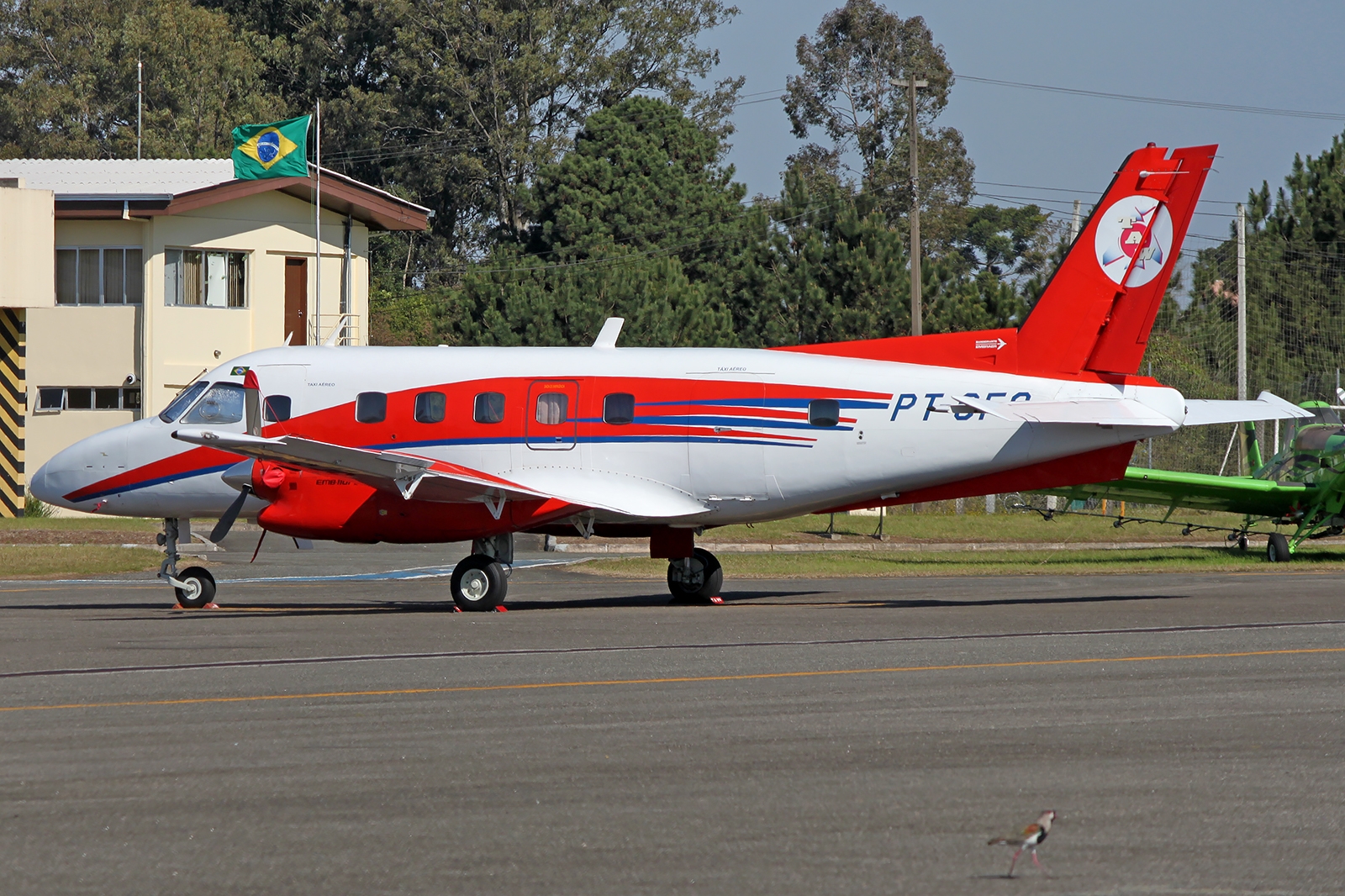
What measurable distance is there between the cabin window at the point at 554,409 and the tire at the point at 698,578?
254 cm

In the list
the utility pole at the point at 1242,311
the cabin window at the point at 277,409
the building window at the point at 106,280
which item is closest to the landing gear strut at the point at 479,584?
the cabin window at the point at 277,409

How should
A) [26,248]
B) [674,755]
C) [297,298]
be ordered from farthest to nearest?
[297,298] < [26,248] < [674,755]

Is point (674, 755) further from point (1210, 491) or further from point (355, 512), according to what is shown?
point (1210, 491)

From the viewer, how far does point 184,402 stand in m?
20.1

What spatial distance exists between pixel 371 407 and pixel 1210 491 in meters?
16.8

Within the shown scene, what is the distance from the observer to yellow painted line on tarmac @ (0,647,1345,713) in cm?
1080

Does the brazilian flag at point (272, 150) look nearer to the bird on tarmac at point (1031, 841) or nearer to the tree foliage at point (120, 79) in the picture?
the tree foliage at point (120, 79)

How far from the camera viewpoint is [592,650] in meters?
13.9

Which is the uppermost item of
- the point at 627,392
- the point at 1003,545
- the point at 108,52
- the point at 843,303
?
the point at 108,52

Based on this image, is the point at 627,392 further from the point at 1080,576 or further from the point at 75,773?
the point at 75,773

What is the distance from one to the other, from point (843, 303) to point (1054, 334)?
32.9m

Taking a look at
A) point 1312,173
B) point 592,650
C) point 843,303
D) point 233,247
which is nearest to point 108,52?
point 233,247

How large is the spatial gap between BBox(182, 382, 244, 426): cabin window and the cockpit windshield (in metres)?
0.12

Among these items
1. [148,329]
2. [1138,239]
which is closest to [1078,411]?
[1138,239]
